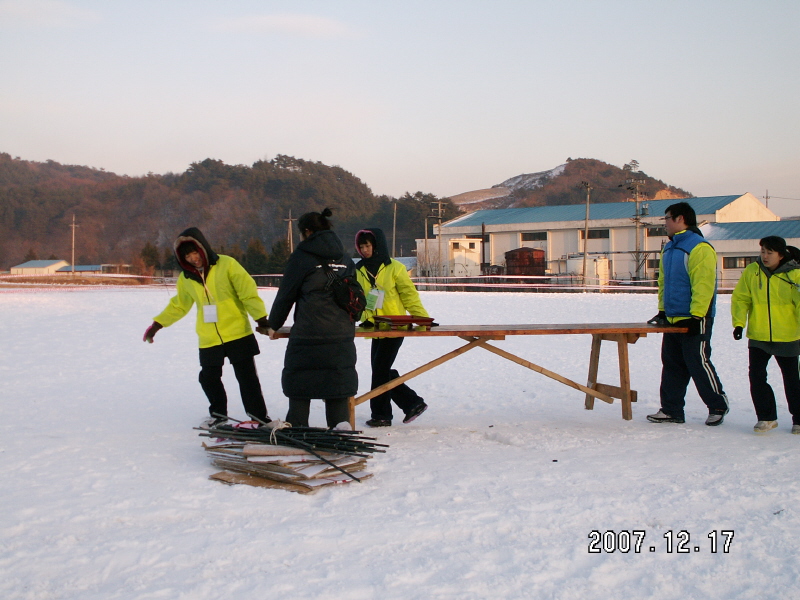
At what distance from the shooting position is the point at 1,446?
5582mm

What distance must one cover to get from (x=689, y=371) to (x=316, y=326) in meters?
3.28

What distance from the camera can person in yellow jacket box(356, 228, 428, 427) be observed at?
619cm

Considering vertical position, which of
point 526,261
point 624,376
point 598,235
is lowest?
point 624,376

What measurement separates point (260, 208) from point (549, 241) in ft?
239

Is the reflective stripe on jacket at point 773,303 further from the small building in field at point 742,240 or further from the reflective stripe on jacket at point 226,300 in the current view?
the small building in field at point 742,240

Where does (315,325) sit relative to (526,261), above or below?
below

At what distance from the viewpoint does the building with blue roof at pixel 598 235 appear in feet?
170

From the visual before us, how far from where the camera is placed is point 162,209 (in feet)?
415

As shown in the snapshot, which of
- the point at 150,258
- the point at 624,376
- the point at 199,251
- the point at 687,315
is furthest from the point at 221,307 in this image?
the point at 150,258

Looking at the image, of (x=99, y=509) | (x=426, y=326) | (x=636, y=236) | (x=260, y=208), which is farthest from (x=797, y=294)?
(x=260, y=208)

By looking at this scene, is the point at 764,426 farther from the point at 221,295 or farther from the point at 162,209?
the point at 162,209

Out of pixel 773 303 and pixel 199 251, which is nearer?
pixel 199 251
